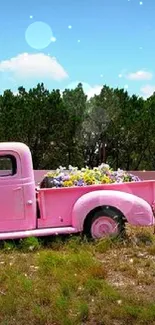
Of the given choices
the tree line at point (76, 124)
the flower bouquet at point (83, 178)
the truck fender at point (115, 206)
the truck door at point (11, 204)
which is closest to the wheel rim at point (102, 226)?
the truck fender at point (115, 206)

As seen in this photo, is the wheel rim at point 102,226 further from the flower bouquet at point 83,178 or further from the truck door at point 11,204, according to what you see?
the truck door at point 11,204

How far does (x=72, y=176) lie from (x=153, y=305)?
404cm

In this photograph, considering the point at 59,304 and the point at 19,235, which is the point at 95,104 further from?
the point at 59,304

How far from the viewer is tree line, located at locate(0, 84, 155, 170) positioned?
33.5m

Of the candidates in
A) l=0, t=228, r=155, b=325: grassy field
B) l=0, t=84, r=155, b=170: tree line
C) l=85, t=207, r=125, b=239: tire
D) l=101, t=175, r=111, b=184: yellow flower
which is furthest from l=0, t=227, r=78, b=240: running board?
l=0, t=84, r=155, b=170: tree line

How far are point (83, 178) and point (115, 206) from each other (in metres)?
1.01

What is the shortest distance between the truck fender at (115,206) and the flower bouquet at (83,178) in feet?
2.16

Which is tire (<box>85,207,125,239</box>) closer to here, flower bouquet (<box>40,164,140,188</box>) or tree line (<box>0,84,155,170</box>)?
flower bouquet (<box>40,164,140,188</box>)

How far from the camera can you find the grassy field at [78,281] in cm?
514

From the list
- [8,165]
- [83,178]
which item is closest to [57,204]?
[83,178]

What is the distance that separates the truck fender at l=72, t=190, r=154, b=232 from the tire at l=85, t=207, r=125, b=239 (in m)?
0.09

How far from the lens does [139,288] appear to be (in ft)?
19.7

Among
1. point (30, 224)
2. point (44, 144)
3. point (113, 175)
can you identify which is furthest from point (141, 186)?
point (44, 144)

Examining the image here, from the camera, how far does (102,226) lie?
27.5 ft
